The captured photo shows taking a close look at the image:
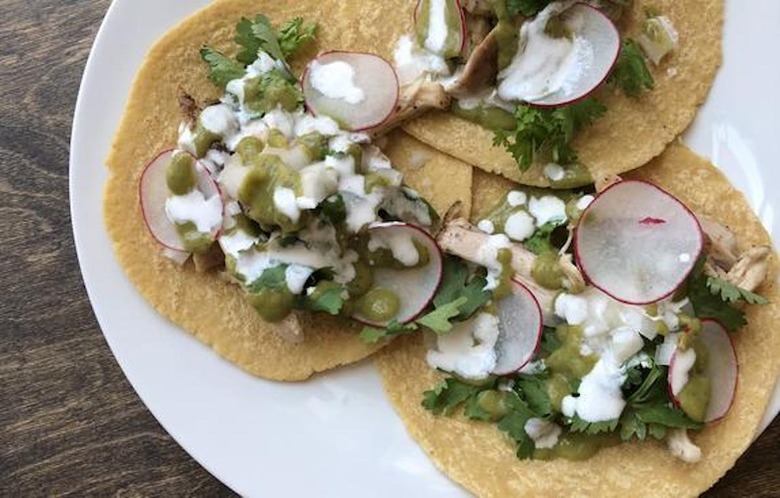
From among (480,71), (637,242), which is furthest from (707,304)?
(480,71)

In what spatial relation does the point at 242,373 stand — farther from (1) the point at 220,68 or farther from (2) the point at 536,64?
(2) the point at 536,64

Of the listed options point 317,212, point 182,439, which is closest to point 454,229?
point 317,212

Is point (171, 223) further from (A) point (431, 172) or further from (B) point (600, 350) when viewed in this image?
(B) point (600, 350)

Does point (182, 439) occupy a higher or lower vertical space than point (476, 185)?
lower

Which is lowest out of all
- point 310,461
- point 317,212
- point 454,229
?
point 310,461

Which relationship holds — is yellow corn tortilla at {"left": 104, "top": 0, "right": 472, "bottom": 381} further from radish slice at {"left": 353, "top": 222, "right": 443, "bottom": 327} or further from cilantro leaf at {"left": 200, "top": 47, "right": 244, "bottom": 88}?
radish slice at {"left": 353, "top": 222, "right": 443, "bottom": 327}

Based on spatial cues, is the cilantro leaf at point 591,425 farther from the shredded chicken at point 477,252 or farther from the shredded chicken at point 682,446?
the shredded chicken at point 477,252
